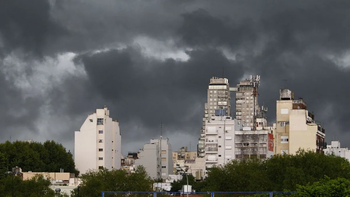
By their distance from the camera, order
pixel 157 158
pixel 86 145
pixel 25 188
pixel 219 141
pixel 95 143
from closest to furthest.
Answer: pixel 25 188 < pixel 95 143 < pixel 86 145 < pixel 219 141 < pixel 157 158

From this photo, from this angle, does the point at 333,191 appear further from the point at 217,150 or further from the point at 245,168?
the point at 217,150

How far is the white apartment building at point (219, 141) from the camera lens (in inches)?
6934

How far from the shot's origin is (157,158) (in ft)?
628

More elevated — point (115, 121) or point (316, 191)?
point (115, 121)

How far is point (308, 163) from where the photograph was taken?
81688 mm

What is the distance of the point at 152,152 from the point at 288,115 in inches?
1710

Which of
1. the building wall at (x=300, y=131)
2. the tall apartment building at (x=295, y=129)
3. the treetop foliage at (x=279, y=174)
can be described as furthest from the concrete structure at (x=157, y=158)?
the treetop foliage at (x=279, y=174)

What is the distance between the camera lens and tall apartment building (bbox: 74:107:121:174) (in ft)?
541

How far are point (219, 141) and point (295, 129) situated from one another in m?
23.9

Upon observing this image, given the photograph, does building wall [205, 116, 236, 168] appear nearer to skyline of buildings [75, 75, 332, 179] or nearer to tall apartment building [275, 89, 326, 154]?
skyline of buildings [75, 75, 332, 179]

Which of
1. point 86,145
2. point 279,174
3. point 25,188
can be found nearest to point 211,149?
point 86,145

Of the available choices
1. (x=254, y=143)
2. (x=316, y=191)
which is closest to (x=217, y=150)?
(x=254, y=143)

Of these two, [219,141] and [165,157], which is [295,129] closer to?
[219,141]

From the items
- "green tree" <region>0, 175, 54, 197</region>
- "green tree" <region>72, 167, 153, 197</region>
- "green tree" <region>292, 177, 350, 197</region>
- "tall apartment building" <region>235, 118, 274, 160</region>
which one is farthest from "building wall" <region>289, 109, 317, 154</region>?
"green tree" <region>292, 177, 350, 197</region>
